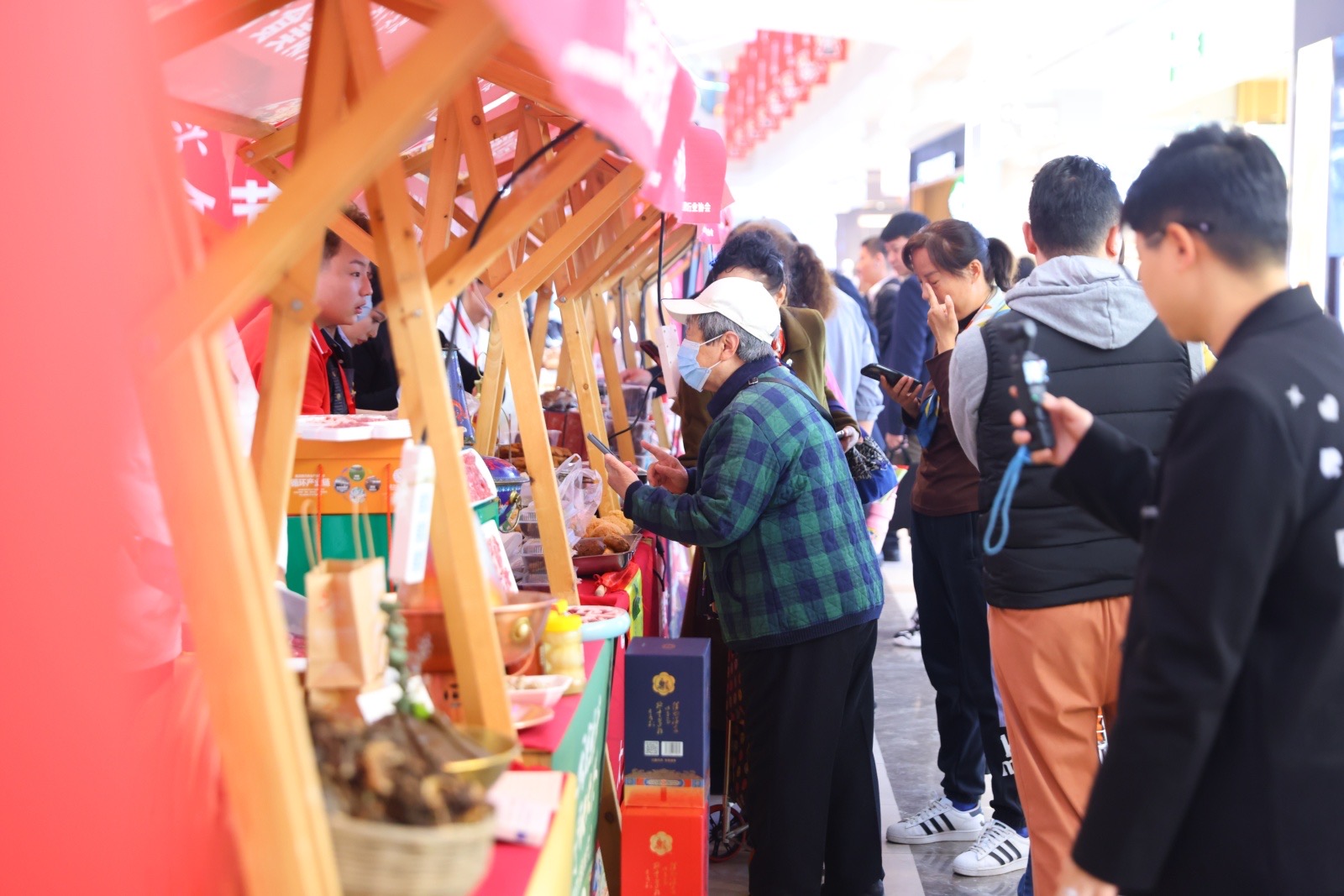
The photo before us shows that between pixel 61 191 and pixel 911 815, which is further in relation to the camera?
pixel 911 815

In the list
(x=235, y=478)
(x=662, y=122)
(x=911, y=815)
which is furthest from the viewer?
(x=911, y=815)

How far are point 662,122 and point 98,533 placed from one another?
945mm

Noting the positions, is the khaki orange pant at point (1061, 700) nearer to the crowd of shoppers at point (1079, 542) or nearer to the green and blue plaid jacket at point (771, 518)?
the crowd of shoppers at point (1079, 542)

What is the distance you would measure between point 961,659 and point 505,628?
7.27 feet

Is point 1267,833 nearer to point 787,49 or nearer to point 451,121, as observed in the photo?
point 451,121

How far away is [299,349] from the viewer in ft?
5.09

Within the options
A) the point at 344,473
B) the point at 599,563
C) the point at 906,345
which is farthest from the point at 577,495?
the point at 906,345

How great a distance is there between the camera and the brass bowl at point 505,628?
1732 mm

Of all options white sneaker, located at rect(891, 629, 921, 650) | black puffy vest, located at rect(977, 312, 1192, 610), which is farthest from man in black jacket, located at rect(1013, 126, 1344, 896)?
white sneaker, located at rect(891, 629, 921, 650)

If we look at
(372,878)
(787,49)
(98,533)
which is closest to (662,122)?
(98,533)

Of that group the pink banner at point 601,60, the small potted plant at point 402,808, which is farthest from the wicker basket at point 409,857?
the pink banner at point 601,60

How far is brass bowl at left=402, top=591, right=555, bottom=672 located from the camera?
173 cm

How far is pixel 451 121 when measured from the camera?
2701 mm

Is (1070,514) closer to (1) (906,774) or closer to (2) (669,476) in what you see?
(2) (669,476)
